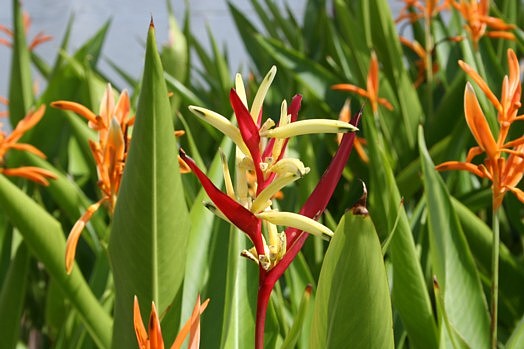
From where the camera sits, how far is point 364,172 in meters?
1.38

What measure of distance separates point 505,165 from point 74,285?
37cm

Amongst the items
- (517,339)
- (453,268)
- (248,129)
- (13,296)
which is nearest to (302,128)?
(248,129)

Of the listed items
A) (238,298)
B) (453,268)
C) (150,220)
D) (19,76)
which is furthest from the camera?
(19,76)

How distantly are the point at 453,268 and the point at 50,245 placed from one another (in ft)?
1.15

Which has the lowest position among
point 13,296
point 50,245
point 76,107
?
point 13,296

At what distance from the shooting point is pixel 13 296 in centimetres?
89

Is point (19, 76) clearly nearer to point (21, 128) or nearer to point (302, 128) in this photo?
point (21, 128)

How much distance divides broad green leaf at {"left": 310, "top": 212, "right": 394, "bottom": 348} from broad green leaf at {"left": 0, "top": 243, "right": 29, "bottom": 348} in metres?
0.50

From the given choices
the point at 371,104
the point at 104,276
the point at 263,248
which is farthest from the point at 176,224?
the point at 371,104

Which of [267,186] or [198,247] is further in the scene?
[198,247]

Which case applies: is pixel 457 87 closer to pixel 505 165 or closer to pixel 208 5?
pixel 505 165

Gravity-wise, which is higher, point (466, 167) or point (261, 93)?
point (261, 93)

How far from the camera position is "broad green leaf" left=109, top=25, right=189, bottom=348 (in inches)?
21.8

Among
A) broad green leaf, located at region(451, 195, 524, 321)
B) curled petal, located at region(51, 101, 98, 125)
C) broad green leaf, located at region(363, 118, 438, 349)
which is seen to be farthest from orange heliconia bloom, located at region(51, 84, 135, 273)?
broad green leaf, located at region(451, 195, 524, 321)
